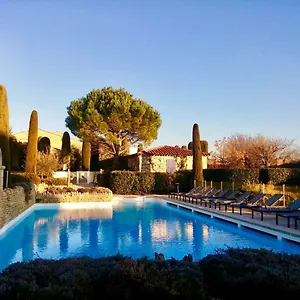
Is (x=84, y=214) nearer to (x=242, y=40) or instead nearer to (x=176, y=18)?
(x=176, y=18)

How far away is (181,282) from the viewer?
285 cm

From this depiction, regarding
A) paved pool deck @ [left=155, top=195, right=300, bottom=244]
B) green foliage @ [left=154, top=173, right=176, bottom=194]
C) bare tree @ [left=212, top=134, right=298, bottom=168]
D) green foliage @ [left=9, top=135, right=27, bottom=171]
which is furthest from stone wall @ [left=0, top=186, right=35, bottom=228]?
bare tree @ [left=212, top=134, right=298, bottom=168]

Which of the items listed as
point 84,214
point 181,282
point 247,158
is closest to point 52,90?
point 84,214

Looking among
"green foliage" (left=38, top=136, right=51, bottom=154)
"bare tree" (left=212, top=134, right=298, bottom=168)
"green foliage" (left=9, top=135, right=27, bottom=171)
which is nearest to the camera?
"bare tree" (left=212, top=134, right=298, bottom=168)

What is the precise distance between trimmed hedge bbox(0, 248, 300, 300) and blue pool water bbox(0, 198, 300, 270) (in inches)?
182

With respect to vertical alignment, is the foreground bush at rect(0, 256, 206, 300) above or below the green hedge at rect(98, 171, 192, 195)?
below

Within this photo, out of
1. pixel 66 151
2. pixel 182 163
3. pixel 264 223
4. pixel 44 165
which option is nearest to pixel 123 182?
pixel 44 165

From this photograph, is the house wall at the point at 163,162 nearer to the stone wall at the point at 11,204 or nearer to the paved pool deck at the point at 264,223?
the paved pool deck at the point at 264,223

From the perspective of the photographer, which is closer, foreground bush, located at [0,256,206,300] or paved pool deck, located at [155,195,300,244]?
foreground bush, located at [0,256,206,300]

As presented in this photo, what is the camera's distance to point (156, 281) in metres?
2.87

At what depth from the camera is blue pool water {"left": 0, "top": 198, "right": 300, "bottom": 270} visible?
884cm

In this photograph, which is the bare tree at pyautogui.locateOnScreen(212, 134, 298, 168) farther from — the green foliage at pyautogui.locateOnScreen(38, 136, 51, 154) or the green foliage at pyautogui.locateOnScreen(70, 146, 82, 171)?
the green foliage at pyautogui.locateOnScreen(38, 136, 51, 154)

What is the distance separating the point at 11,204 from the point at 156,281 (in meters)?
11.0

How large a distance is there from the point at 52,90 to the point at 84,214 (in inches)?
302
